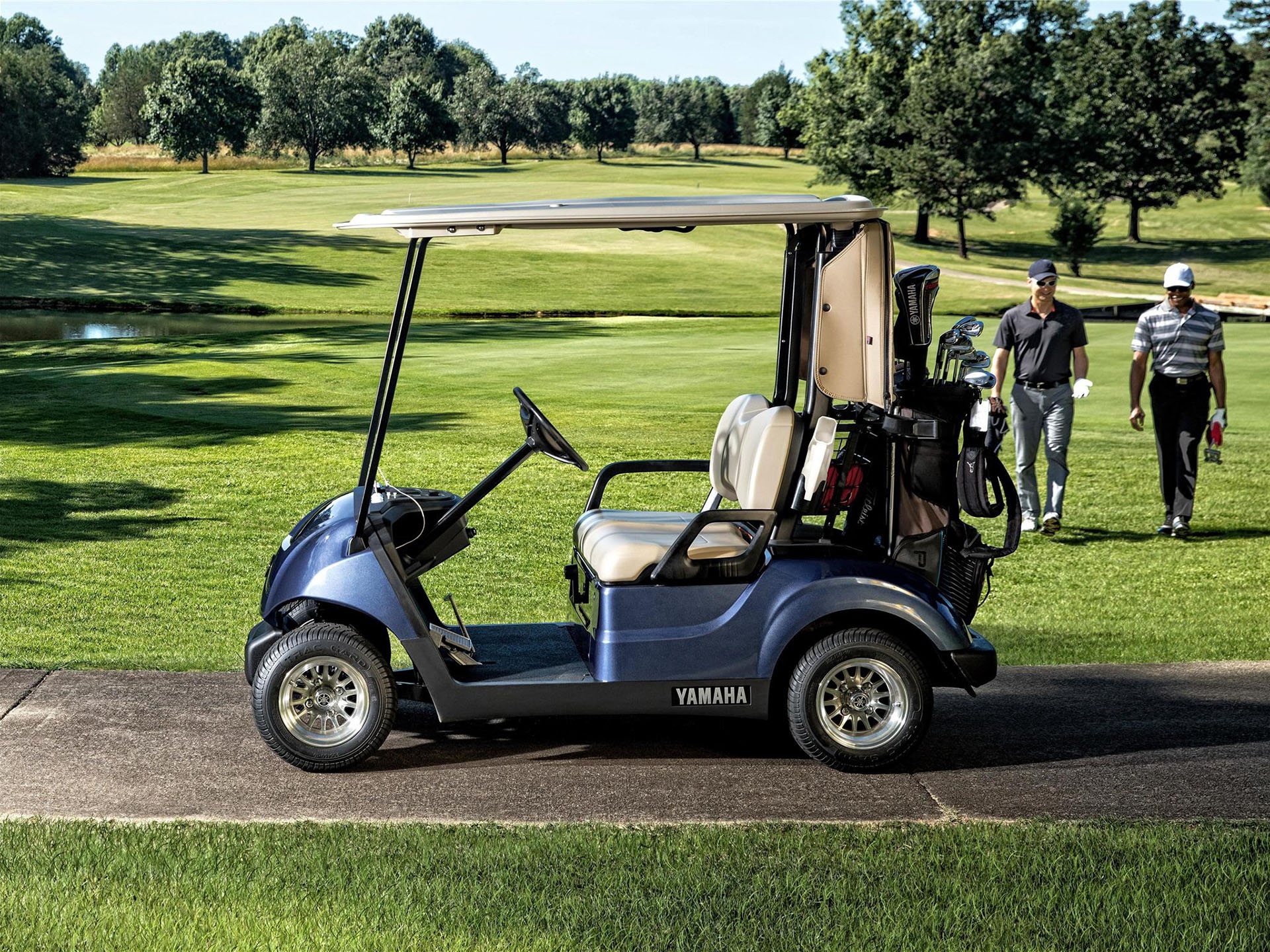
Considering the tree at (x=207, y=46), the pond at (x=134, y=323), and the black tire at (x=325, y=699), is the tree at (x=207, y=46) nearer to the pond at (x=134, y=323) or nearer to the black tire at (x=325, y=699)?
the pond at (x=134, y=323)

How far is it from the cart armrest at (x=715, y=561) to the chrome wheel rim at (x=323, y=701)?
1099 millimetres

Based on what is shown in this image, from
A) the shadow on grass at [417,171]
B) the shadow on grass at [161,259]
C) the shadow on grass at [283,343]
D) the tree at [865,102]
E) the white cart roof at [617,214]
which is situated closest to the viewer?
the white cart roof at [617,214]

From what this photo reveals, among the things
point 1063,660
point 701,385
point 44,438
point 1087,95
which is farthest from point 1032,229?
point 1063,660

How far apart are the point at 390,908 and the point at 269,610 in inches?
61.8

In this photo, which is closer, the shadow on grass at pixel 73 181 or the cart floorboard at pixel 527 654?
the cart floorboard at pixel 527 654

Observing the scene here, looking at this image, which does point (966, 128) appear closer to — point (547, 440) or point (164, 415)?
point (164, 415)

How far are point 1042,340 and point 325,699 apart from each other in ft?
20.9

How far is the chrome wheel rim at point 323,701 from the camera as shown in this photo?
15.7ft

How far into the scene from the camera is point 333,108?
8356cm

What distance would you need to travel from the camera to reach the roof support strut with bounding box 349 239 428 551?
4662mm

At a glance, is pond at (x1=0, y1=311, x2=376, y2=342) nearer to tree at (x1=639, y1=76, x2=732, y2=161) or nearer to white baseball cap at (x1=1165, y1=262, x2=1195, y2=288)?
white baseball cap at (x1=1165, y1=262, x2=1195, y2=288)

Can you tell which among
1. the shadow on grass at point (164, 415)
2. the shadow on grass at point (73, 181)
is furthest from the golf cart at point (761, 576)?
the shadow on grass at point (73, 181)

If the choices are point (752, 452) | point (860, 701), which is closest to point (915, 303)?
point (752, 452)

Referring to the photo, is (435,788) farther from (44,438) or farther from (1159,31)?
(1159,31)
